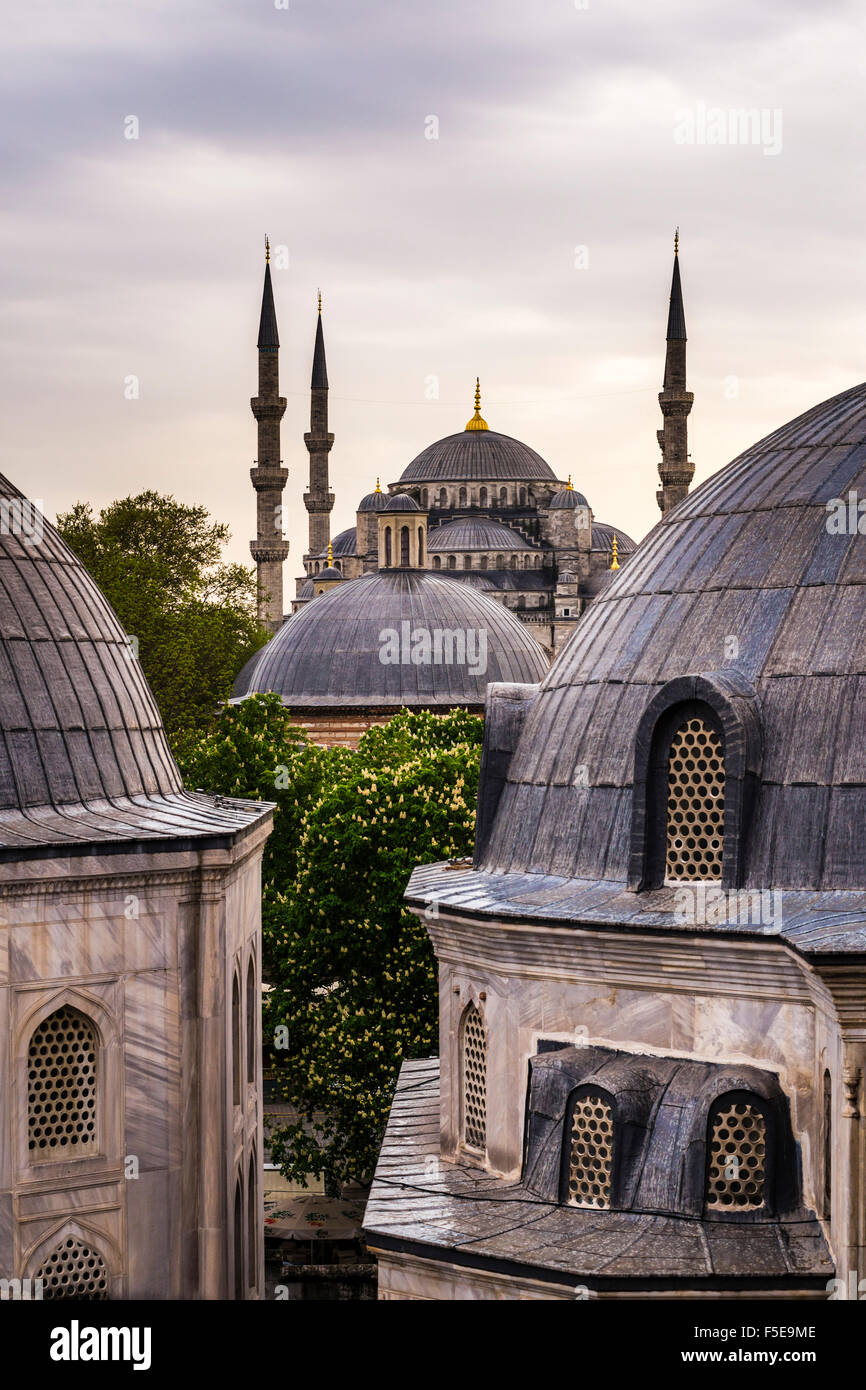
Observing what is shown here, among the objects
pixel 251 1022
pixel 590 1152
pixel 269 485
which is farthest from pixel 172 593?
pixel 590 1152

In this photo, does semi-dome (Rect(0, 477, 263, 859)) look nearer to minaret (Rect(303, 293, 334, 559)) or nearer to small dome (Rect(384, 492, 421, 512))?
small dome (Rect(384, 492, 421, 512))

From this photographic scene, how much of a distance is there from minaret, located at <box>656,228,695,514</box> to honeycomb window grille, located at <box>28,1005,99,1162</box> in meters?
58.6

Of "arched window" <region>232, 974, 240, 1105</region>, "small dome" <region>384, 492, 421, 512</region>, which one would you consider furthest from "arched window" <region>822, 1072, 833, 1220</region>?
"small dome" <region>384, 492, 421, 512</region>

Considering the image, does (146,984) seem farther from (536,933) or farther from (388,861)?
(388,861)

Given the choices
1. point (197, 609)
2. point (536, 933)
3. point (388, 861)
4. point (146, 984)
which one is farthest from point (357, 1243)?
point (197, 609)

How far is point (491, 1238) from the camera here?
45.3ft

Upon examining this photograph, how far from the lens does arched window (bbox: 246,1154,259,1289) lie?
19.3 metres

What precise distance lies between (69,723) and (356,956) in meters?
9.59

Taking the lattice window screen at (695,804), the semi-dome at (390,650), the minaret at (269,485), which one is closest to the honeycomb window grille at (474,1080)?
the lattice window screen at (695,804)

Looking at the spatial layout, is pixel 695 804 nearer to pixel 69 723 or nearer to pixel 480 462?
pixel 69 723

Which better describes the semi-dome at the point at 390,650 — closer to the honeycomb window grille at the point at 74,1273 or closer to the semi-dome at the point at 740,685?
the semi-dome at the point at 740,685

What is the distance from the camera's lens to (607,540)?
96000mm

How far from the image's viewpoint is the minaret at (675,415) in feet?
240
